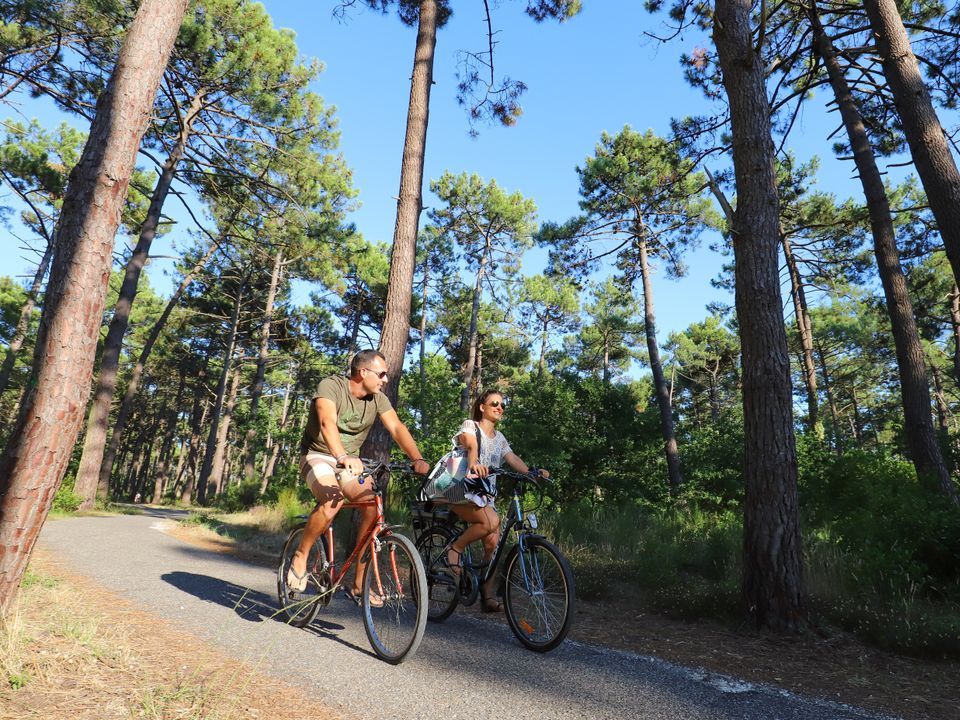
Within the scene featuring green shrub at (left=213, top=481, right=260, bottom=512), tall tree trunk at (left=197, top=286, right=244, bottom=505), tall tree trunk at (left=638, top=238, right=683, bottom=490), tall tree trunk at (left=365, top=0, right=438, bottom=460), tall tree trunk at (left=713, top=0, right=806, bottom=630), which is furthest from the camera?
tall tree trunk at (left=197, top=286, right=244, bottom=505)

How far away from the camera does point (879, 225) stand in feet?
34.4

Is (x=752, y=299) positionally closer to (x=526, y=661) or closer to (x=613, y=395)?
(x=526, y=661)

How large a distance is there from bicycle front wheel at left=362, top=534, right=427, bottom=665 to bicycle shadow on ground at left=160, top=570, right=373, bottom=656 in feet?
0.70

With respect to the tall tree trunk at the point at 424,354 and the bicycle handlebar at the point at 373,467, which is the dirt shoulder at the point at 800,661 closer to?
the bicycle handlebar at the point at 373,467

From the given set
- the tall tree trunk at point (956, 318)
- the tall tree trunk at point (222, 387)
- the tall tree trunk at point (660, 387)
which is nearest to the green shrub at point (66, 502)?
the tall tree trunk at point (222, 387)

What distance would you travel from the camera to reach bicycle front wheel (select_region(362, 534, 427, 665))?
3.44 metres

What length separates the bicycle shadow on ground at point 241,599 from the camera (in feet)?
13.5

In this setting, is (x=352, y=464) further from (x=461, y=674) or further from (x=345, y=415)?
(x=461, y=674)

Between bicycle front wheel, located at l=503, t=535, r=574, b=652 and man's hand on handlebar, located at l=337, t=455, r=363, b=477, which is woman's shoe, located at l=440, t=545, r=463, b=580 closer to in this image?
bicycle front wheel, located at l=503, t=535, r=574, b=652

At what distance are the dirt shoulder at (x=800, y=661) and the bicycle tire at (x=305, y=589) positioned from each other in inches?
61.2

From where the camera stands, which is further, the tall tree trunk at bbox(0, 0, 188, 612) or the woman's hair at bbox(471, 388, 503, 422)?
the woman's hair at bbox(471, 388, 503, 422)

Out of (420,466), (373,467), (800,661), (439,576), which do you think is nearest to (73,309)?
(373,467)

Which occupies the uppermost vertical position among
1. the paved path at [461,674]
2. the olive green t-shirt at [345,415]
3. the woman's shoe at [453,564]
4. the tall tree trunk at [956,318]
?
the tall tree trunk at [956,318]

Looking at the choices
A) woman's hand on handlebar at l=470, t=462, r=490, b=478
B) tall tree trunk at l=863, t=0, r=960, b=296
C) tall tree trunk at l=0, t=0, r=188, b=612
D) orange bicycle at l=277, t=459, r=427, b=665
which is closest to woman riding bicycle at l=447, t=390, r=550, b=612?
woman's hand on handlebar at l=470, t=462, r=490, b=478
